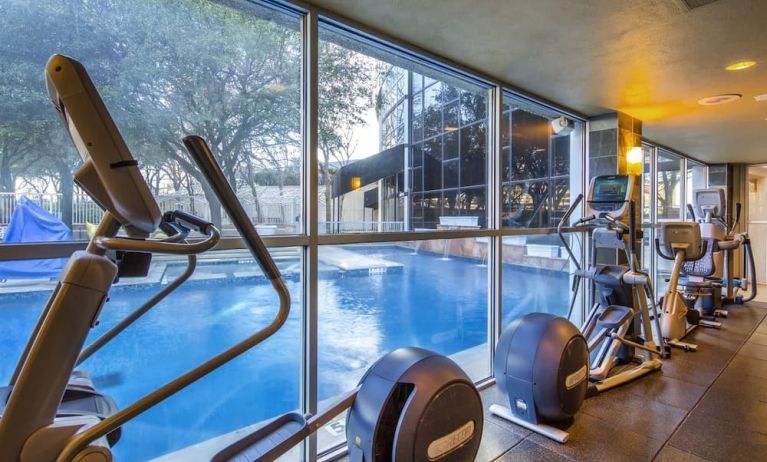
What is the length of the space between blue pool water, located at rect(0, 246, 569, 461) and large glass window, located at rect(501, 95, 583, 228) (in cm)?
61

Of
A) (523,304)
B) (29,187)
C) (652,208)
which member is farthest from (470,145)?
(652,208)

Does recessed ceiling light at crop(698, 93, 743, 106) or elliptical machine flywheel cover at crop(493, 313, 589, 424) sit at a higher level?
recessed ceiling light at crop(698, 93, 743, 106)

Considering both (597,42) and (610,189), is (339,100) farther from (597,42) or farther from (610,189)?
(610,189)

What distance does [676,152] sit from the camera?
21.3 ft

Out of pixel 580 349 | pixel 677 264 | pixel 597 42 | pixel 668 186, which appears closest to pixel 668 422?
pixel 580 349

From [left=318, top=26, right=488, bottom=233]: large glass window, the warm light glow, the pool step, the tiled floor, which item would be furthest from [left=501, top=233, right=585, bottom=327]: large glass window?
the pool step

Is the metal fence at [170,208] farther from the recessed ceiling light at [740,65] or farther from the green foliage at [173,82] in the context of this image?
the recessed ceiling light at [740,65]

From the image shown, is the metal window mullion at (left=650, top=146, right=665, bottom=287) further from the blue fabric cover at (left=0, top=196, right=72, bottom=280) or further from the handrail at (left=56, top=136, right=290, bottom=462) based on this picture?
the blue fabric cover at (left=0, top=196, right=72, bottom=280)

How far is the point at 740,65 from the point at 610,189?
117 cm

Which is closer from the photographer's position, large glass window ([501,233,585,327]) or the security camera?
large glass window ([501,233,585,327])

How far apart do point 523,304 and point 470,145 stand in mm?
1766

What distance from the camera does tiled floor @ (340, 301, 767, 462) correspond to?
2.24 metres

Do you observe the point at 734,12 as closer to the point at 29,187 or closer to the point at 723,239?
the point at 29,187

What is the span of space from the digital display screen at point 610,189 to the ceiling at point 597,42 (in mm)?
753
